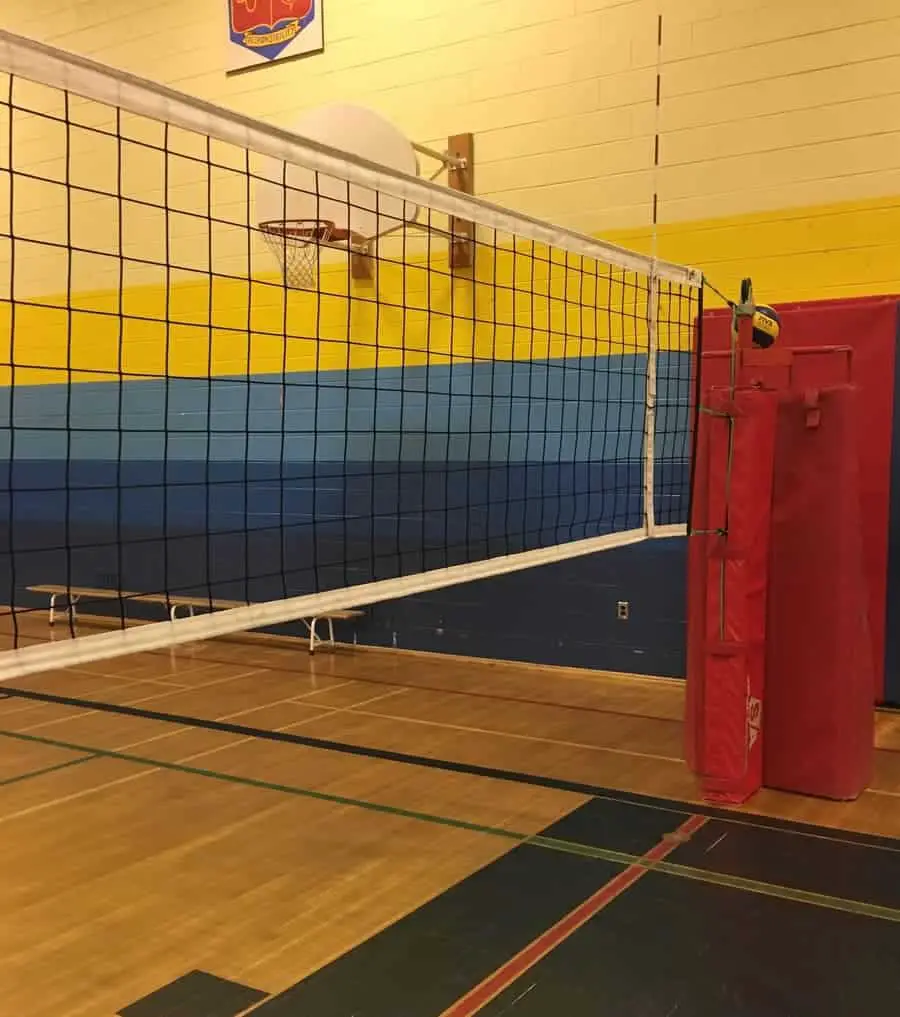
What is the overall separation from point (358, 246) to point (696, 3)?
1.98m

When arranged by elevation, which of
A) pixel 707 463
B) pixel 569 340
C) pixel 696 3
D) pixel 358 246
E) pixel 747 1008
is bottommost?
pixel 747 1008

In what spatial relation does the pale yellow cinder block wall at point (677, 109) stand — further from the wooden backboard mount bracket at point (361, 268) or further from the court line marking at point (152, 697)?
the court line marking at point (152, 697)

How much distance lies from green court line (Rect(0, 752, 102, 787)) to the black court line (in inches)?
20.2

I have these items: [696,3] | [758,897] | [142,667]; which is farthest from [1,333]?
[758,897]

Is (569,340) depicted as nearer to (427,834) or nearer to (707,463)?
(707,463)

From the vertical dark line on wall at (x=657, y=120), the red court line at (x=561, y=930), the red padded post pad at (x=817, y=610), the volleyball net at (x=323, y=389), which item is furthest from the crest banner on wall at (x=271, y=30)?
the red court line at (x=561, y=930)

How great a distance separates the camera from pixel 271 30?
582 cm

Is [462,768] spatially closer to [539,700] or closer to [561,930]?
[539,700]

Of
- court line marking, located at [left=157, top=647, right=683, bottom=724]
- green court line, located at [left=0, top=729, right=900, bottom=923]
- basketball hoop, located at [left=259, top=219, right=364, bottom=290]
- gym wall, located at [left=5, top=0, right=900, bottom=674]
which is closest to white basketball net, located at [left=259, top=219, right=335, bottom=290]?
basketball hoop, located at [left=259, top=219, right=364, bottom=290]

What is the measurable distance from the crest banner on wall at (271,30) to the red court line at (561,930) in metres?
4.69

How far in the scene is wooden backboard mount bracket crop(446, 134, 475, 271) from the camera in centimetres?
528

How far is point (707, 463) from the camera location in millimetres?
3324

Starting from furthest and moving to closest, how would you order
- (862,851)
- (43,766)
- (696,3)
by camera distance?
(696,3)
(43,766)
(862,851)

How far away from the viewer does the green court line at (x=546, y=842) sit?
8.17 feet
